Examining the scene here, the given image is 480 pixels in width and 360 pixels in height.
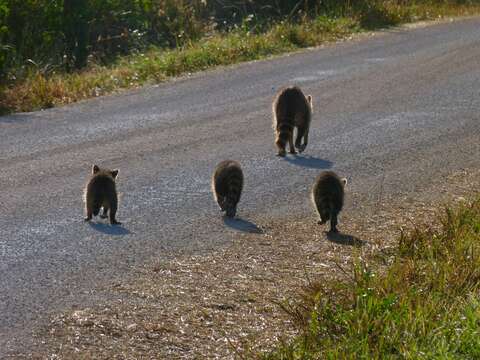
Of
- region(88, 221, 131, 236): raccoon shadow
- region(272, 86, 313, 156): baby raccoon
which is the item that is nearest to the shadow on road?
region(88, 221, 131, 236): raccoon shadow

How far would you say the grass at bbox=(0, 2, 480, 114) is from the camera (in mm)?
15859

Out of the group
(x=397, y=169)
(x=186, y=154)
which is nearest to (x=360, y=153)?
(x=397, y=169)

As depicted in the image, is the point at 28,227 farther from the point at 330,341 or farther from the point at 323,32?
the point at 323,32

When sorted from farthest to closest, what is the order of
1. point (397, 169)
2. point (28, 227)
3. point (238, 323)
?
point (397, 169)
point (28, 227)
point (238, 323)

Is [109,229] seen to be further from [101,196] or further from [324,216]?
[324,216]

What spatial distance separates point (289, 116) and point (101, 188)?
3.21m

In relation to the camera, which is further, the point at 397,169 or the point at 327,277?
the point at 397,169

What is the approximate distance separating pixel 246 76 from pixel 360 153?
5165 mm

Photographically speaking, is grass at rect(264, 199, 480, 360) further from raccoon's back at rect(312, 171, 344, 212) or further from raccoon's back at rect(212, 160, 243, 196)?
raccoon's back at rect(212, 160, 243, 196)

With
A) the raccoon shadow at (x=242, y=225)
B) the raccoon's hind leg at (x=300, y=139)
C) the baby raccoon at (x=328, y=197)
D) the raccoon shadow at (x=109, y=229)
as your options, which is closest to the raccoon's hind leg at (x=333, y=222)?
the baby raccoon at (x=328, y=197)

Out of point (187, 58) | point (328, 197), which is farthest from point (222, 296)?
point (187, 58)

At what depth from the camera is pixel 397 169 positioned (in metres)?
12.1

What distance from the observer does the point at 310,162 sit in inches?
487

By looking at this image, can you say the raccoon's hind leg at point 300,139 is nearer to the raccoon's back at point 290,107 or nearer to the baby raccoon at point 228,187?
the raccoon's back at point 290,107
